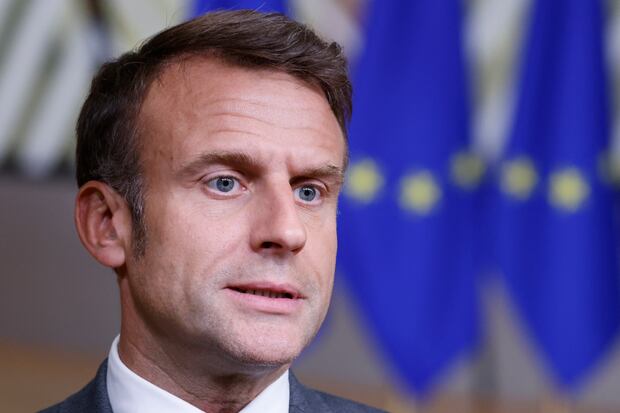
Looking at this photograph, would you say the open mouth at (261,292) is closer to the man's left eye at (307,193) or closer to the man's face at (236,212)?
the man's face at (236,212)

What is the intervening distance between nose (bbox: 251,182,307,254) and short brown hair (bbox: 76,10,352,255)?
22cm

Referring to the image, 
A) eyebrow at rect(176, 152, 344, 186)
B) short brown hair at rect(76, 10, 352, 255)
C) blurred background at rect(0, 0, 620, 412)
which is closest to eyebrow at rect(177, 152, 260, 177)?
eyebrow at rect(176, 152, 344, 186)

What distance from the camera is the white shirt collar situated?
1926 mm

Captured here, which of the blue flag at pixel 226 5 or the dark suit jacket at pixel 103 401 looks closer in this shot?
the dark suit jacket at pixel 103 401

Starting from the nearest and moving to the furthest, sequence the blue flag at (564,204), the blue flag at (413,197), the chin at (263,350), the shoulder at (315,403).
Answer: the chin at (263,350), the shoulder at (315,403), the blue flag at (413,197), the blue flag at (564,204)

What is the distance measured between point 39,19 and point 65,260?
153 cm

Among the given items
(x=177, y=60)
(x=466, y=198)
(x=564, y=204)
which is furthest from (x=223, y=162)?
(x=564, y=204)

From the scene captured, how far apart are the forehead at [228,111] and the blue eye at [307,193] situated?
0.07m

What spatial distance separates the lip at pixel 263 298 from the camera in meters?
1.81

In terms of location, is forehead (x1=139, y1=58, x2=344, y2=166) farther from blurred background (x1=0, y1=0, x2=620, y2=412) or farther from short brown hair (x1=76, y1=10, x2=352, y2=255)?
blurred background (x1=0, y1=0, x2=620, y2=412)

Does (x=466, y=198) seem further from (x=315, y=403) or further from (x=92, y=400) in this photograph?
(x=92, y=400)

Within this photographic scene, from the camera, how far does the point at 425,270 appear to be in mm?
4469

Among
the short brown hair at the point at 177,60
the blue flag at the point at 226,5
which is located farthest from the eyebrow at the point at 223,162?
the blue flag at the point at 226,5

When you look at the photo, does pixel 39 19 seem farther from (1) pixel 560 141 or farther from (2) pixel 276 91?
(2) pixel 276 91
